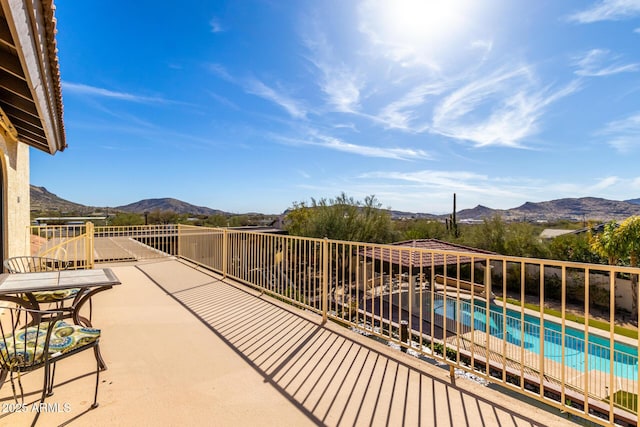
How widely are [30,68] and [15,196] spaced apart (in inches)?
165

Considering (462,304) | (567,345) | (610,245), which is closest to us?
(567,345)

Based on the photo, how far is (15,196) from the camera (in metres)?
5.22

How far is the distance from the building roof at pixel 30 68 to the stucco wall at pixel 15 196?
0.50 metres

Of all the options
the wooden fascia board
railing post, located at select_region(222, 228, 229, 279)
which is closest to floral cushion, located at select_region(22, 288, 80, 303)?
the wooden fascia board

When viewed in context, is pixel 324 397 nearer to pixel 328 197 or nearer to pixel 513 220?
pixel 328 197

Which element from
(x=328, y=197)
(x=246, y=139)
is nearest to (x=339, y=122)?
(x=328, y=197)

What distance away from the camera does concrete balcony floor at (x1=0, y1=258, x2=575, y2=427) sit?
6.25 feet

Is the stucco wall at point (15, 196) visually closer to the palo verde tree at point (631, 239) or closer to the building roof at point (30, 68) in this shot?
the building roof at point (30, 68)

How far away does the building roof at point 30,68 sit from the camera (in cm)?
189

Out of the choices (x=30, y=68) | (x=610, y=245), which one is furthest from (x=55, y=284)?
(x=610, y=245)

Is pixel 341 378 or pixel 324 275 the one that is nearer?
pixel 341 378

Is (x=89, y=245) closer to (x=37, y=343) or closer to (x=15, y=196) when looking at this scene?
(x=15, y=196)

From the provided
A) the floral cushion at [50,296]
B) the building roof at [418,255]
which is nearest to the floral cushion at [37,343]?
the floral cushion at [50,296]

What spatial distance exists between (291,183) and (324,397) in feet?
81.3
